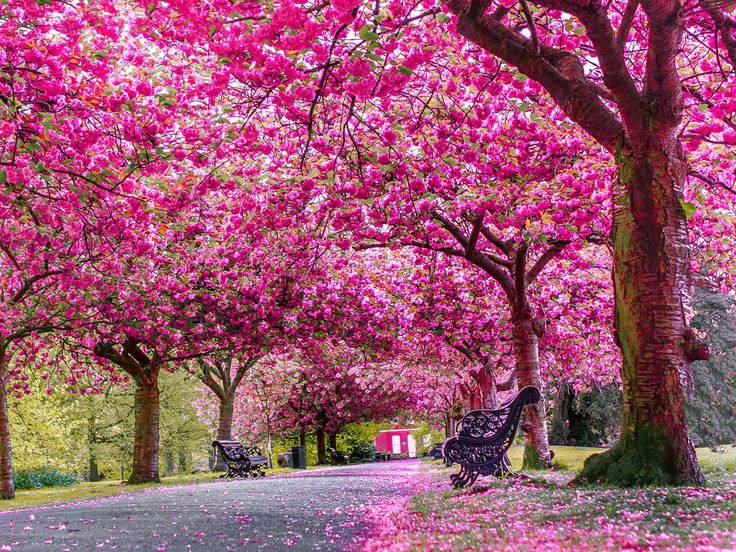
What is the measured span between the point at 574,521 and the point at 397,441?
74219 millimetres

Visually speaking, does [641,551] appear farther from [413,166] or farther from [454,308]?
[454,308]

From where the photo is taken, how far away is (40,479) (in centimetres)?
3512

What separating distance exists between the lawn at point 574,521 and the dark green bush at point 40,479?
32.2 m

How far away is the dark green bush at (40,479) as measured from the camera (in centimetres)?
3328

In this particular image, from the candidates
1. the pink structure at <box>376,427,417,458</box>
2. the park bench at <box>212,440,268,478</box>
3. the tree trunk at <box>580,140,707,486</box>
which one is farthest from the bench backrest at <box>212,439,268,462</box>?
the pink structure at <box>376,427,417,458</box>

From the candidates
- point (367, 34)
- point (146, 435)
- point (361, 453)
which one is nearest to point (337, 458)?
point (361, 453)

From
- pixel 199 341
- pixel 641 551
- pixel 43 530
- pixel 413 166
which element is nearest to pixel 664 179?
pixel 413 166

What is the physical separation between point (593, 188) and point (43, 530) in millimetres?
8542

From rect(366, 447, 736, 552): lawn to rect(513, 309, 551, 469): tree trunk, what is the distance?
16.2 feet

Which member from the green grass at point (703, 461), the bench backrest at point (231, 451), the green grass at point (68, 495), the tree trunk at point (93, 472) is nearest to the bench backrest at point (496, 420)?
the green grass at point (703, 461)

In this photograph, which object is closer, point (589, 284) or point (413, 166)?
point (413, 166)

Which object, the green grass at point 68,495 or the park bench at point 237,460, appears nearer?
the green grass at point 68,495

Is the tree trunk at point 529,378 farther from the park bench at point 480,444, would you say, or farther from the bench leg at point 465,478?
the bench leg at point 465,478

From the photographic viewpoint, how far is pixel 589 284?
1772cm
